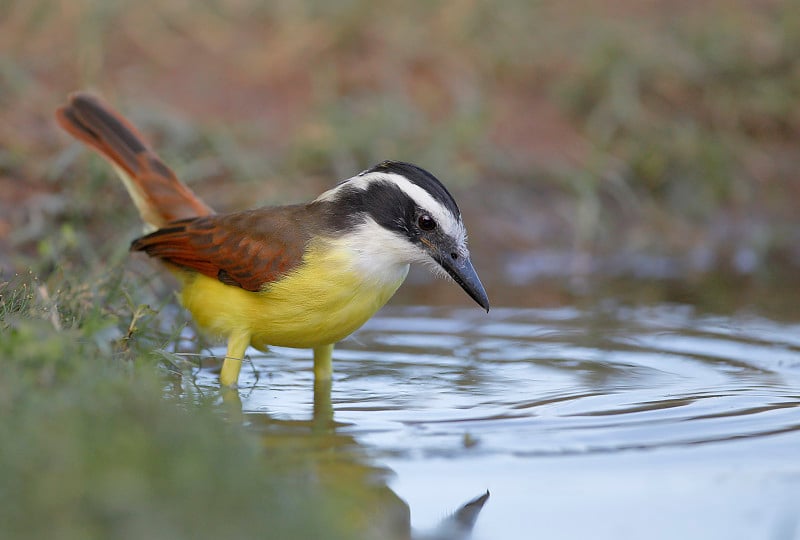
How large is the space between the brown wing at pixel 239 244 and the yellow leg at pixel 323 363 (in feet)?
1.85

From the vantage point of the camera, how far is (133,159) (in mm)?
7172

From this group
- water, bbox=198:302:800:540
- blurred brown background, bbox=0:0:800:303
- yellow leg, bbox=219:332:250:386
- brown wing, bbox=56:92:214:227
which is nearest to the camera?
water, bbox=198:302:800:540

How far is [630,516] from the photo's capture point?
4.17 m

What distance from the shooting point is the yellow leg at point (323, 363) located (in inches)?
249

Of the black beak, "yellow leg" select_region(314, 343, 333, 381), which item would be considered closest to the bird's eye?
the black beak

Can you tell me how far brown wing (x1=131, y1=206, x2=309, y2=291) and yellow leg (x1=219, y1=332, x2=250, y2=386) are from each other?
257 millimetres

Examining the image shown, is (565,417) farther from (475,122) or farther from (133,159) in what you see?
(475,122)

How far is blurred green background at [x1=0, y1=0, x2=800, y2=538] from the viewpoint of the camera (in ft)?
29.0

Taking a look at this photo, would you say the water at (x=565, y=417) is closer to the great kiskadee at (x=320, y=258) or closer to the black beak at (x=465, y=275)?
the great kiskadee at (x=320, y=258)

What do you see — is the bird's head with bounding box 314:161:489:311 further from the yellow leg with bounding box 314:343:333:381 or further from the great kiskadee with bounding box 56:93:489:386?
the yellow leg with bounding box 314:343:333:381

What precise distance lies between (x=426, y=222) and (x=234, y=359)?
117cm

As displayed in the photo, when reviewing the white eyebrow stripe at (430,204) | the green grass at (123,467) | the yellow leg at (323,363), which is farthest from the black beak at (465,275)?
the green grass at (123,467)

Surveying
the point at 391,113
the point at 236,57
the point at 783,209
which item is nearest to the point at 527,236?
the point at 391,113

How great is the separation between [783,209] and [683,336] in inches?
140
